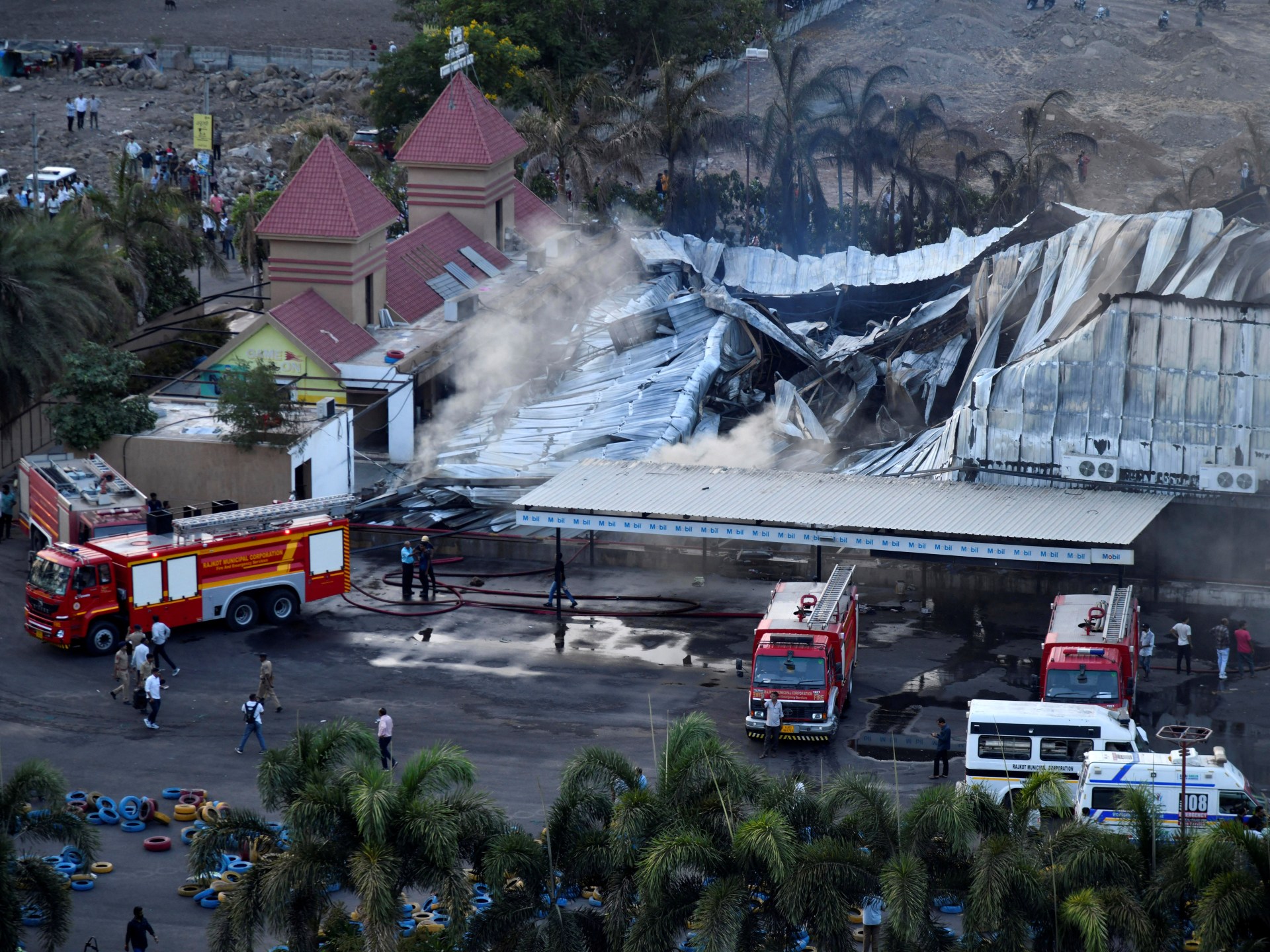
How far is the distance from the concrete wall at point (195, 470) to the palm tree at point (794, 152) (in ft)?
111

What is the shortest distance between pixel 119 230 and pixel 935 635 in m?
31.3

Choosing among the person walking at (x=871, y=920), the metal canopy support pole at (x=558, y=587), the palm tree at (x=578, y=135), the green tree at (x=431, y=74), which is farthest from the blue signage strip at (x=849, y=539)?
the green tree at (x=431, y=74)

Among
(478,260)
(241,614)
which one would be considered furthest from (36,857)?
(478,260)

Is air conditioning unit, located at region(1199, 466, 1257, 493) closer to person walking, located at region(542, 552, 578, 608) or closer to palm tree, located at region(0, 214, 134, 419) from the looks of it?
person walking, located at region(542, 552, 578, 608)

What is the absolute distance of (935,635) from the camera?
37.2 metres

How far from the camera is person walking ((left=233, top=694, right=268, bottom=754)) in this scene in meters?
31.3

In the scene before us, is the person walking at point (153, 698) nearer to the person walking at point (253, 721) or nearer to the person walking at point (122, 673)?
the person walking at point (122, 673)

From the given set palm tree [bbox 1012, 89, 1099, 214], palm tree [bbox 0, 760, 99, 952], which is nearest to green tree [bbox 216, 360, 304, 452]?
palm tree [bbox 0, 760, 99, 952]

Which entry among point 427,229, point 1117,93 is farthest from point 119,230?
point 1117,93

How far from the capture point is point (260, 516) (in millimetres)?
37750

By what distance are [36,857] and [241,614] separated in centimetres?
1461

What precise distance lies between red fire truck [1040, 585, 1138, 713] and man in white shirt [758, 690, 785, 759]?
178 inches

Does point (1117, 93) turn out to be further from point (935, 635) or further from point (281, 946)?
point (281, 946)

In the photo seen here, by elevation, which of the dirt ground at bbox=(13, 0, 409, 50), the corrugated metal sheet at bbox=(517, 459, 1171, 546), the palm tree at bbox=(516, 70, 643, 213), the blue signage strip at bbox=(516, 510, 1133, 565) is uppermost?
the dirt ground at bbox=(13, 0, 409, 50)
